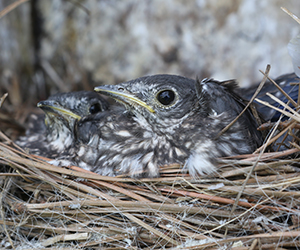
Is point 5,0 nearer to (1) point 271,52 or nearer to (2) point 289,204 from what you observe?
(1) point 271,52

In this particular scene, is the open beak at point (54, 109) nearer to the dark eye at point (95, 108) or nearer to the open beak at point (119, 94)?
the dark eye at point (95, 108)

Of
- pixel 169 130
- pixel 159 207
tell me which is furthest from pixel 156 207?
pixel 169 130

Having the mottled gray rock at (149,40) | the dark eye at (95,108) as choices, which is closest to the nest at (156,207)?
the dark eye at (95,108)

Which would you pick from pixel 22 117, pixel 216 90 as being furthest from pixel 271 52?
pixel 22 117

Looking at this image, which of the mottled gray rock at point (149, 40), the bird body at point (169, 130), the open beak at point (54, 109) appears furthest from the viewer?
the mottled gray rock at point (149, 40)

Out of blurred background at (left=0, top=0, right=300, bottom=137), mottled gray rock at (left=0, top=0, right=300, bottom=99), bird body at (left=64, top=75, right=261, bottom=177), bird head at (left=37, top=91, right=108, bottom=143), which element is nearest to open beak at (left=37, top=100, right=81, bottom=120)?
bird head at (left=37, top=91, right=108, bottom=143)

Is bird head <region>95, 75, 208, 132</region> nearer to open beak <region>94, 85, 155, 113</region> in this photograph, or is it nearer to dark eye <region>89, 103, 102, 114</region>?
open beak <region>94, 85, 155, 113</region>

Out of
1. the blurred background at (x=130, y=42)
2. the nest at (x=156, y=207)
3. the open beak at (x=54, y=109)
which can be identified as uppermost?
the blurred background at (x=130, y=42)
